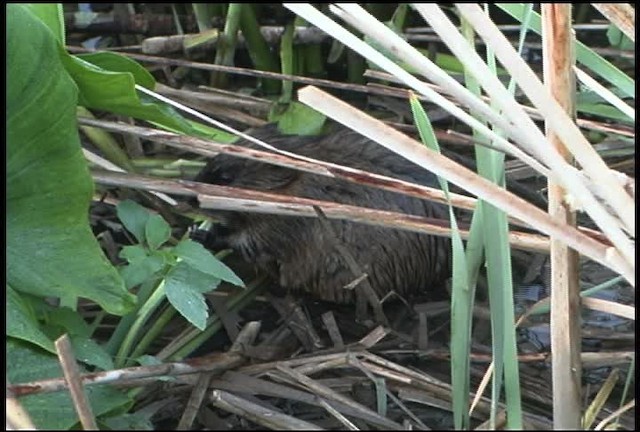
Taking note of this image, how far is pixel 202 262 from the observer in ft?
7.88

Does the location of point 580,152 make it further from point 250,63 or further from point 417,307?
point 250,63

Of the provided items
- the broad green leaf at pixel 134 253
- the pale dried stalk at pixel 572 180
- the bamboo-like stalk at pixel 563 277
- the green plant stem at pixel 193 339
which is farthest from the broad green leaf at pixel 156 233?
the bamboo-like stalk at pixel 563 277

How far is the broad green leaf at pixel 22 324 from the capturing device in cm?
226

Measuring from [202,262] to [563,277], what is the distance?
775mm

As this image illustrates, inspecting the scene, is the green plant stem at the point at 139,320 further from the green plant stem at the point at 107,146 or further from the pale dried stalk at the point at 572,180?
the pale dried stalk at the point at 572,180

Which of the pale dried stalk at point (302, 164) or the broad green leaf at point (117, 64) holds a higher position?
the broad green leaf at point (117, 64)

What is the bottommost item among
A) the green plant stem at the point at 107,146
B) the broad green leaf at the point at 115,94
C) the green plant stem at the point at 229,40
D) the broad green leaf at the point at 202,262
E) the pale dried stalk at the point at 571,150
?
the green plant stem at the point at 107,146

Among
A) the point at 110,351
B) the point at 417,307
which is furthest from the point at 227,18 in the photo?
the point at 110,351

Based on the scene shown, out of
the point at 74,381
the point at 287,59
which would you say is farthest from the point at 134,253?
→ the point at 287,59

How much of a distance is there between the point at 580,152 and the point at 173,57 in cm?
255

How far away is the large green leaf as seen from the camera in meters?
2.38

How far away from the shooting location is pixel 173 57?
4047 millimetres

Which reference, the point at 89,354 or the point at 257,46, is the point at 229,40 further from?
the point at 89,354

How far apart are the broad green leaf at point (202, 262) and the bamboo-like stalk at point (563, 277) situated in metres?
0.70
